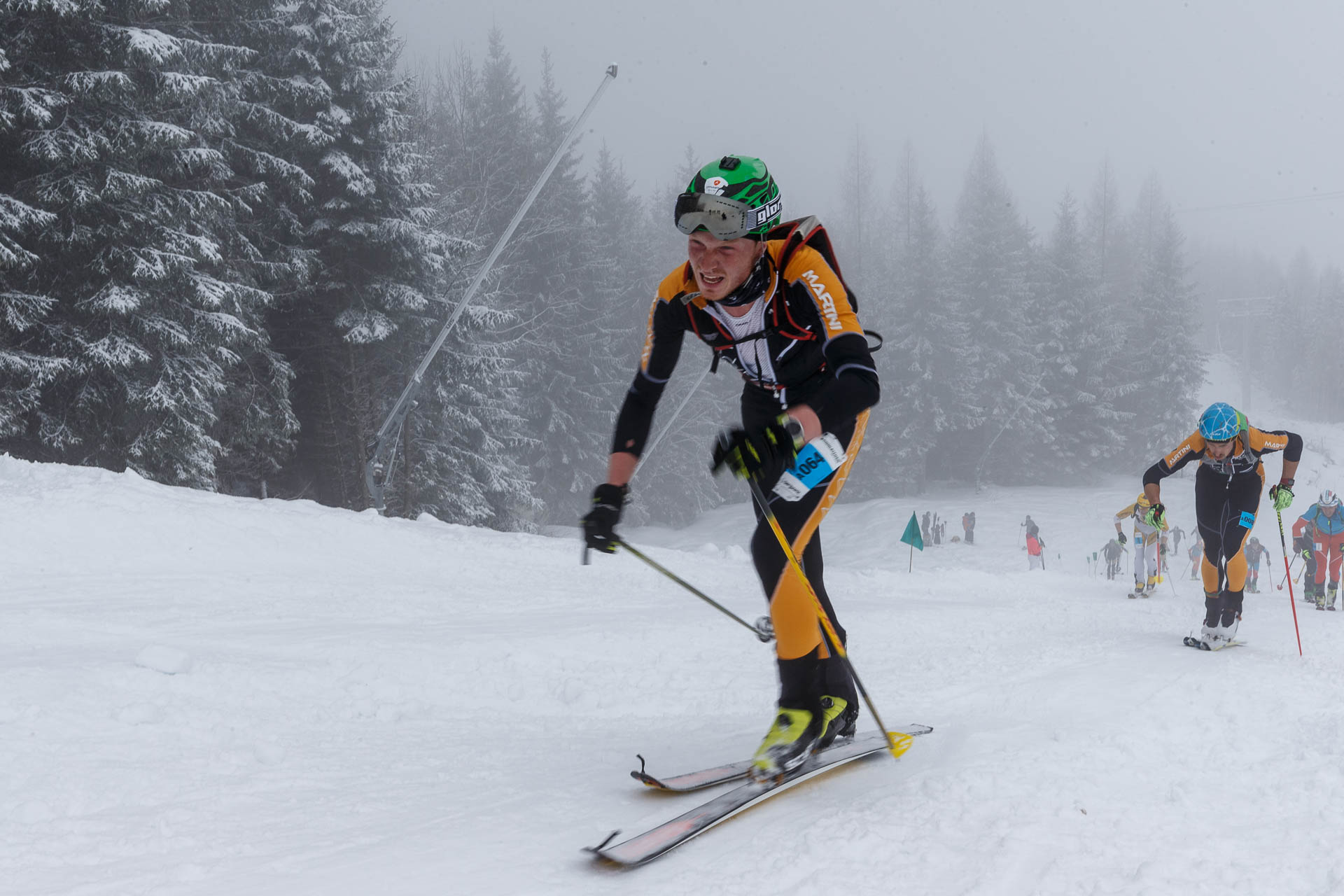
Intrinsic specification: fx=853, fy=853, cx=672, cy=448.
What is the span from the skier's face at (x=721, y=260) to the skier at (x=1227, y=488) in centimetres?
546

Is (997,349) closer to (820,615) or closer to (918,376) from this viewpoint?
(918,376)

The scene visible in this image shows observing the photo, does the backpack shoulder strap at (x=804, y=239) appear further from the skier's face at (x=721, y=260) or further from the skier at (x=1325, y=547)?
the skier at (x=1325, y=547)

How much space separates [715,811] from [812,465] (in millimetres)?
1251

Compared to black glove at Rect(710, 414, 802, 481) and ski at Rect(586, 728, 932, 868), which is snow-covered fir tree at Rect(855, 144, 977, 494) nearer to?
ski at Rect(586, 728, 932, 868)

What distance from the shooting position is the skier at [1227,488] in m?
7.15

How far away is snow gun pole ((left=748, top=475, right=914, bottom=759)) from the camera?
3.34 metres

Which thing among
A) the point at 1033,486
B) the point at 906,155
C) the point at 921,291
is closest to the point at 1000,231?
the point at 921,291

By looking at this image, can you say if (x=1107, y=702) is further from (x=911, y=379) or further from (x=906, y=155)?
(x=906, y=155)

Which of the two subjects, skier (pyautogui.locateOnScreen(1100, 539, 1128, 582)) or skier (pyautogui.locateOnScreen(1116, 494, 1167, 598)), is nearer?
skier (pyautogui.locateOnScreen(1116, 494, 1167, 598))

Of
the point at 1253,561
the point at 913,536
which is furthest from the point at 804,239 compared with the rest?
the point at 1253,561

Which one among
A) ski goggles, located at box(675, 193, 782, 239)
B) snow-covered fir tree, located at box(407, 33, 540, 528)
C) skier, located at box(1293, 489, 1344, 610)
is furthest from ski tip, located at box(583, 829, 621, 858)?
snow-covered fir tree, located at box(407, 33, 540, 528)

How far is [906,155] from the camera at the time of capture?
78812 millimetres

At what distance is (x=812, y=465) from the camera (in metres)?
3.07

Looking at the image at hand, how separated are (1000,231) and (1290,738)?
152 ft
